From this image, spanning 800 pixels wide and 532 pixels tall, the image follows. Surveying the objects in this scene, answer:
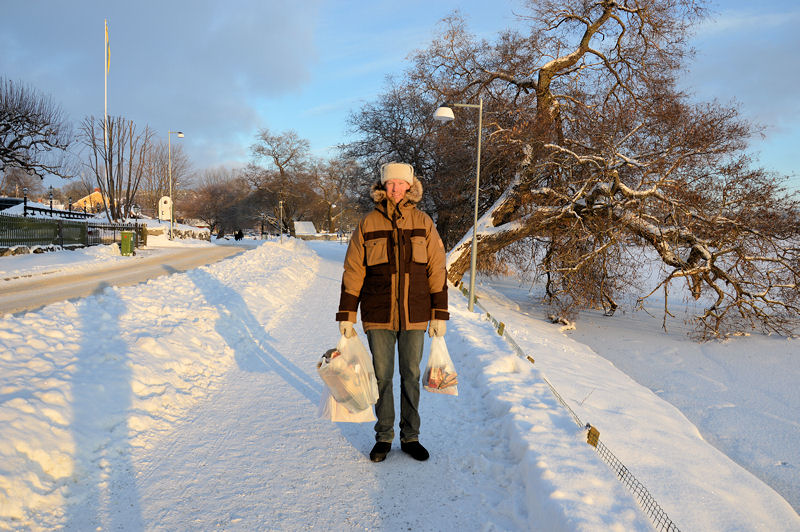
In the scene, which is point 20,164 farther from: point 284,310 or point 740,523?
point 740,523

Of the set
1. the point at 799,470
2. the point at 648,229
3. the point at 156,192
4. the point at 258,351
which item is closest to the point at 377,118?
the point at 648,229

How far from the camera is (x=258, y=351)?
651cm

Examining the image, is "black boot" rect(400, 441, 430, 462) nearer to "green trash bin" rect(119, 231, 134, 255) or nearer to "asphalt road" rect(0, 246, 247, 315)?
"asphalt road" rect(0, 246, 247, 315)

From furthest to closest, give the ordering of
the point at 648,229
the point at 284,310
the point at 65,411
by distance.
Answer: the point at 648,229 → the point at 284,310 → the point at 65,411

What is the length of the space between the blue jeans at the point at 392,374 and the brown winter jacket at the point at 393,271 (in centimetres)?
11

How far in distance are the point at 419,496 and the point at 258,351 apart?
423cm

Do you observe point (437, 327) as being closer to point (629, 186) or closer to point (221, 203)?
point (629, 186)

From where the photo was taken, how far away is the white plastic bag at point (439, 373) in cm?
343

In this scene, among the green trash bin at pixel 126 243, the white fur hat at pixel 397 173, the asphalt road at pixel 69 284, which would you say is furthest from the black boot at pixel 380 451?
the green trash bin at pixel 126 243

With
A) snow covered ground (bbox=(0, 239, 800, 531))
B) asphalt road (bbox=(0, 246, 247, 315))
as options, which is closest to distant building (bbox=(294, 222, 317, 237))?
asphalt road (bbox=(0, 246, 247, 315))

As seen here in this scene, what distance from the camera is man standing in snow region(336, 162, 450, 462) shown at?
3301 millimetres

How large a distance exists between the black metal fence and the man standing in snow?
19236 millimetres

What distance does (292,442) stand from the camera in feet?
12.0

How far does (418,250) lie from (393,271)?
252mm
